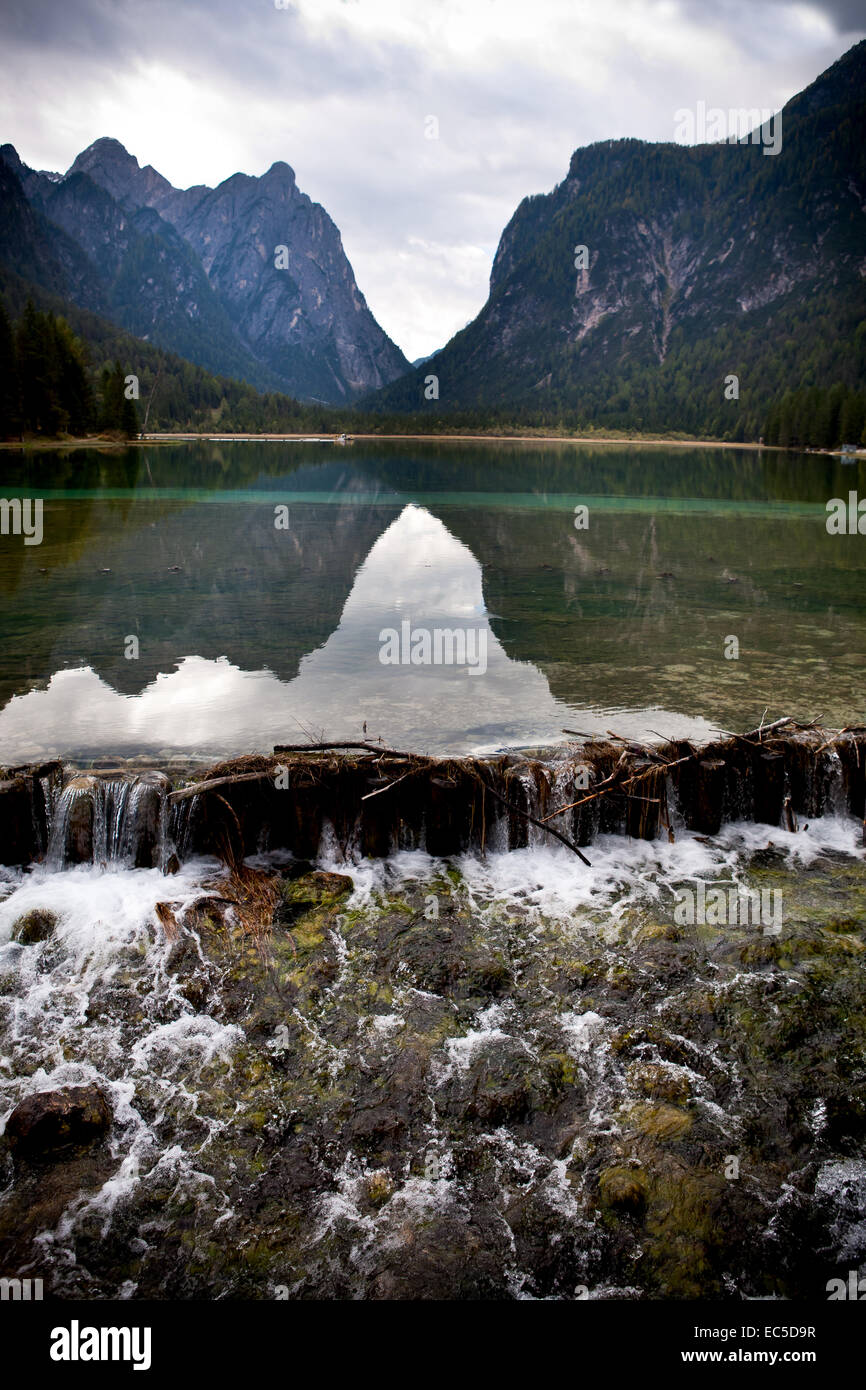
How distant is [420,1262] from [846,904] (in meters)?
6.74

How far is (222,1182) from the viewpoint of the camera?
5.84m

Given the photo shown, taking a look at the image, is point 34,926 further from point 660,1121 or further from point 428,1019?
point 660,1121

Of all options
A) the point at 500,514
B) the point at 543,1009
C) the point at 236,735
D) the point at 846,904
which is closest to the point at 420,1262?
the point at 543,1009

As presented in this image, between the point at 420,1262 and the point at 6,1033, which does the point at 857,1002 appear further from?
the point at 6,1033

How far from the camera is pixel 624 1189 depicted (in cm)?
571

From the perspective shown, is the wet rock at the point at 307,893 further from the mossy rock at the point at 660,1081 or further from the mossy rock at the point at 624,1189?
the mossy rock at the point at 624,1189

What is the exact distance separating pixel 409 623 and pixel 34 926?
13.7 m

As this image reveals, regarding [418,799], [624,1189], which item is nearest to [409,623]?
[418,799]

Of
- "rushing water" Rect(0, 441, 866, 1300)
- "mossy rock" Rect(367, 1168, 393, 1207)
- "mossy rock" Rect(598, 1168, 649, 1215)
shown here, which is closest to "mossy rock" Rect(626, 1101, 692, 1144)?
"rushing water" Rect(0, 441, 866, 1300)

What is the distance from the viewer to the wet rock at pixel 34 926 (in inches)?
337

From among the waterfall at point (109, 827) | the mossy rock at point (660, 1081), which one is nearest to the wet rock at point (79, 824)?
the waterfall at point (109, 827)
